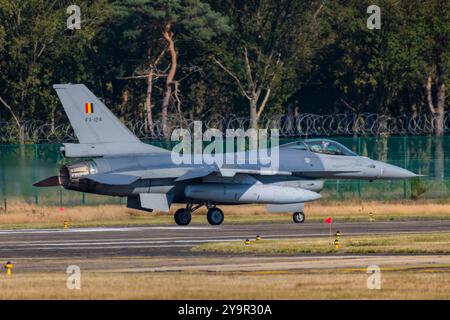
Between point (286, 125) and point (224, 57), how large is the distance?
213 inches

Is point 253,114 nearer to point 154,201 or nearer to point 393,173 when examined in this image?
point 393,173

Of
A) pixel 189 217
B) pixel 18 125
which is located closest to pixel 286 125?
pixel 18 125

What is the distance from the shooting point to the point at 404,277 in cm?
1873

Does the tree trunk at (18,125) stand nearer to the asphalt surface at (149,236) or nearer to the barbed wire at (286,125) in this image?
the barbed wire at (286,125)

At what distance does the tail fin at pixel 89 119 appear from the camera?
113ft

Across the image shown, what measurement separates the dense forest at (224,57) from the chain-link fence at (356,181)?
45.8 feet

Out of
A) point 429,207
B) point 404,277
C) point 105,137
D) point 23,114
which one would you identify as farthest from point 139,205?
point 23,114

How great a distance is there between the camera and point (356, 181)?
154 feet

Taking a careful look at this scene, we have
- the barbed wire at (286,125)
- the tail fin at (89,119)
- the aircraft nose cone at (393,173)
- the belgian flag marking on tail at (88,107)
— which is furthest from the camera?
the barbed wire at (286,125)

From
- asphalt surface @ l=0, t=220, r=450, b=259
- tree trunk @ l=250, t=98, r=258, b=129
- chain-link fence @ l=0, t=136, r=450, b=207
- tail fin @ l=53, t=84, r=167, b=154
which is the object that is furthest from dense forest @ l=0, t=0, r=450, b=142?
asphalt surface @ l=0, t=220, r=450, b=259

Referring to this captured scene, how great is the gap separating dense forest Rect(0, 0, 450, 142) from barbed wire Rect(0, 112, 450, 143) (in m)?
0.70

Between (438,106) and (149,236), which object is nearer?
(149,236)

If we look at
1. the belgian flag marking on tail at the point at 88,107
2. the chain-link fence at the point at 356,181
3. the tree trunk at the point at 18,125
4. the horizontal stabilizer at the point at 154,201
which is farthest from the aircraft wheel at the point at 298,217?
the tree trunk at the point at 18,125

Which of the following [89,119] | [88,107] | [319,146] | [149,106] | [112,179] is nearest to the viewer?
[112,179]
